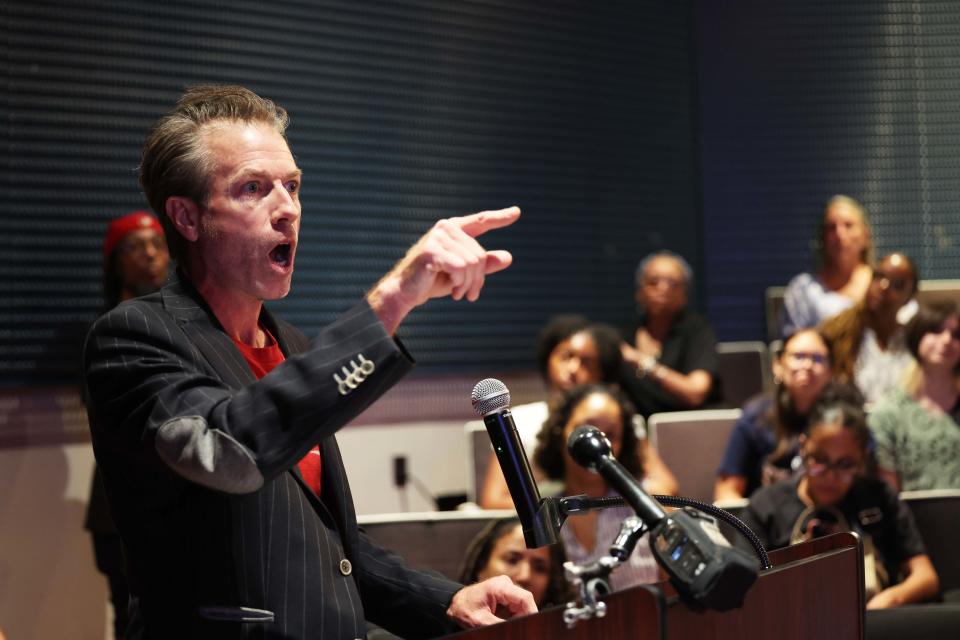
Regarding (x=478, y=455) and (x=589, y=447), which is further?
(x=478, y=455)

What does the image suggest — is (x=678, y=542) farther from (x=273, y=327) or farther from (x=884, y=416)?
(x=884, y=416)

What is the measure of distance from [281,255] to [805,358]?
11.5 feet

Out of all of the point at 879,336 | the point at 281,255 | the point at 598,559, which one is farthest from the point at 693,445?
the point at 598,559

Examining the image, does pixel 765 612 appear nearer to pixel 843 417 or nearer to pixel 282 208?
pixel 282 208

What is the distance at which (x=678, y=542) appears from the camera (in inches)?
46.0

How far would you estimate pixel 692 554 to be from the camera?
3.79 ft

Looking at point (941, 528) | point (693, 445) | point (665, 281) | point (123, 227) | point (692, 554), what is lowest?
point (941, 528)

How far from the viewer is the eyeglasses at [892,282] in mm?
5293

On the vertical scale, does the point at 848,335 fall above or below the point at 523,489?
below

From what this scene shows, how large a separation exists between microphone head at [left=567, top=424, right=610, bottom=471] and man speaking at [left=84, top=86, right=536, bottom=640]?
196 mm

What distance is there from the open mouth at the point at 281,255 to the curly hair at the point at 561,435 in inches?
106

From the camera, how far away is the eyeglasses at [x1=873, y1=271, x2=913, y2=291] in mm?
5293

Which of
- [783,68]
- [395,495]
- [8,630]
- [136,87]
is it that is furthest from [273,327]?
[783,68]

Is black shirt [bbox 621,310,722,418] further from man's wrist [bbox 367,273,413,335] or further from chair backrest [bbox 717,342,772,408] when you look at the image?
man's wrist [bbox 367,273,413,335]
